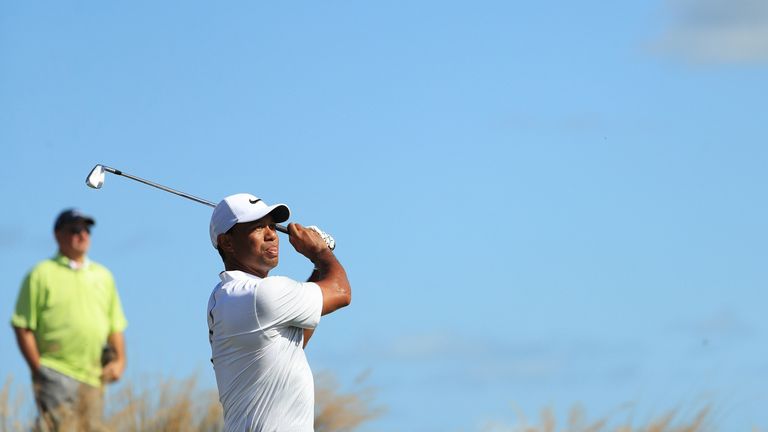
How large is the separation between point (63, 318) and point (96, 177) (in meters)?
3.77

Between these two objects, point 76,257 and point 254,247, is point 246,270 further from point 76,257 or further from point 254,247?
point 76,257

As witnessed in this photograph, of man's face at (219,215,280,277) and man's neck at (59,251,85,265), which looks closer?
man's face at (219,215,280,277)

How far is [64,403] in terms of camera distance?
35.4 ft

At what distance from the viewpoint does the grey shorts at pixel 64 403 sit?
10.3m

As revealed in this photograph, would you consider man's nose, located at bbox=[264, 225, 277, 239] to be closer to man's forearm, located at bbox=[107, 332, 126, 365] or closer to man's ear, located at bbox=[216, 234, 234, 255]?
man's ear, located at bbox=[216, 234, 234, 255]

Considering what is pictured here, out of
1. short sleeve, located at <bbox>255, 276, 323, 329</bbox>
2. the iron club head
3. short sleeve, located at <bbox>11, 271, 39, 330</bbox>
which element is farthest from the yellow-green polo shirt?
short sleeve, located at <bbox>255, 276, 323, 329</bbox>

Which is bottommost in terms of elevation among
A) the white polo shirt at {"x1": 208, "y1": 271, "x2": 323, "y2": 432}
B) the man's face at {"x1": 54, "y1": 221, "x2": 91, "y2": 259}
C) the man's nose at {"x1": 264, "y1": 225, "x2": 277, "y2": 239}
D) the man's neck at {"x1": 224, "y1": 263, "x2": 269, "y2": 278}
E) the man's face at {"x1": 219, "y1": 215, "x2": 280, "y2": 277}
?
the white polo shirt at {"x1": 208, "y1": 271, "x2": 323, "y2": 432}

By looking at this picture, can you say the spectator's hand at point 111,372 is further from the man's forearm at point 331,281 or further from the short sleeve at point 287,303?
the short sleeve at point 287,303

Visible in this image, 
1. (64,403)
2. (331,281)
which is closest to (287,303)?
(331,281)

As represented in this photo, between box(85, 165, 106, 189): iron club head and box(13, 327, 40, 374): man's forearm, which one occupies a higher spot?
box(13, 327, 40, 374): man's forearm

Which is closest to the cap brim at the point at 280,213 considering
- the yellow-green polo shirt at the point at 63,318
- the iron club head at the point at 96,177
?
the iron club head at the point at 96,177

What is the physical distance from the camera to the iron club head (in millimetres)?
7625

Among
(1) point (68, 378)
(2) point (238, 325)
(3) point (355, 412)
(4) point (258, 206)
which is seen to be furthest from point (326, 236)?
(1) point (68, 378)

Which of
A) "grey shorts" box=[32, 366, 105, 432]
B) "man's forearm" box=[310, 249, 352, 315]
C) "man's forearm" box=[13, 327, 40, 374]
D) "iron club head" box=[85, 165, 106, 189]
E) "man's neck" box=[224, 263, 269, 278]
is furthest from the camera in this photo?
"man's forearm" box=[13, 327, 40, 374]
